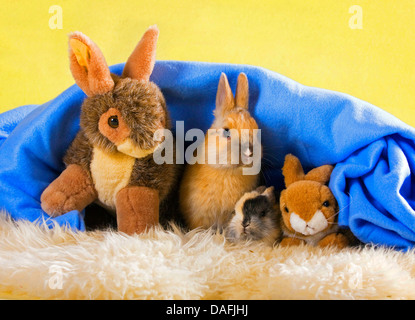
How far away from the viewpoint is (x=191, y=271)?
0.60 metres

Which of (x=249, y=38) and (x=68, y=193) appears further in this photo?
(x=249, y=38)

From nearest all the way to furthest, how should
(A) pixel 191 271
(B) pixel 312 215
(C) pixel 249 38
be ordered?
(A) pixel 191 271, (B) pixel 312 215, (C) pixel 249 38

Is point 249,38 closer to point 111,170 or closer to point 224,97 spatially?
point 224,97

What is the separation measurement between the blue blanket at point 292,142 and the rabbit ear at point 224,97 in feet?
A: 0.15

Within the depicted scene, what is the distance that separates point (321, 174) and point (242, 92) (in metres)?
0.22

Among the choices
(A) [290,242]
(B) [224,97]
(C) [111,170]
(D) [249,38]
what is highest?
(D) [249,38]

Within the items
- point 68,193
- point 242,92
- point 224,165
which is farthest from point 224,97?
point 68,193

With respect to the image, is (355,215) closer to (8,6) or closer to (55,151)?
(55,151)

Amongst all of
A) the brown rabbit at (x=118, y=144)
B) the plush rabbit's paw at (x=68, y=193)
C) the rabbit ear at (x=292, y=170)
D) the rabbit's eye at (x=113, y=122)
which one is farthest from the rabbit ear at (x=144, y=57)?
the rabbit ear at (x=292, y=170)

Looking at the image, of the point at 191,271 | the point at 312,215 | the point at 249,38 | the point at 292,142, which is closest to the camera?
the point at 191,271

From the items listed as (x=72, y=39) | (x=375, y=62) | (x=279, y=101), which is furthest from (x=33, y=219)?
(x=375, y=62)

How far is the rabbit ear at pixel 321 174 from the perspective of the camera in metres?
0.78

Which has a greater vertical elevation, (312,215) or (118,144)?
(118,144)

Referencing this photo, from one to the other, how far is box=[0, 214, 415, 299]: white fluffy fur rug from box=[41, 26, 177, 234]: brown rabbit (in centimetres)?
9
